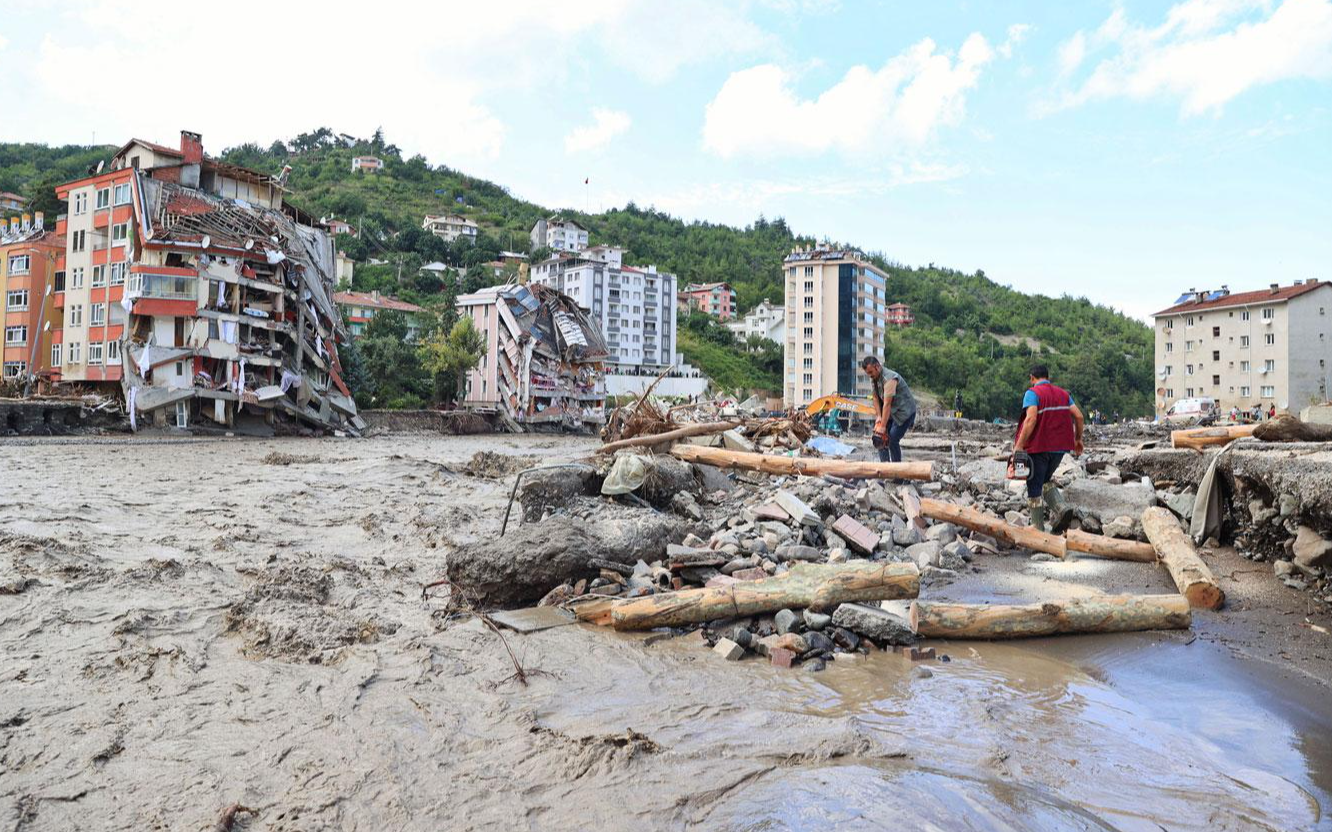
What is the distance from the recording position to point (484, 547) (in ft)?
21.8

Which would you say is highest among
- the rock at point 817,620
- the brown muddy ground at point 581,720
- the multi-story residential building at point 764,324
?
the multi-story residential building at point 764,324

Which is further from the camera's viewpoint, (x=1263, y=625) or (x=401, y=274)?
(x=401, y=274)

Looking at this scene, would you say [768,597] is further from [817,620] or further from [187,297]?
[187,297]

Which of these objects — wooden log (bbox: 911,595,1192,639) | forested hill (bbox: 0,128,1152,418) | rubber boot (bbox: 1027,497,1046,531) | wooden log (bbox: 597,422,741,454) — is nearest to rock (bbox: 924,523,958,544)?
rubber boot (bbox: 1027,497,1046,531)

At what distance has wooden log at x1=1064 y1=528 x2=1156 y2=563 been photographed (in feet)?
25.0

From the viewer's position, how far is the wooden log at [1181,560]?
6.09 meters

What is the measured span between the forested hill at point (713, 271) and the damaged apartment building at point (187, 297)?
26.6 m

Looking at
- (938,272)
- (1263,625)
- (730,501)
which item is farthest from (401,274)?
(938,272)

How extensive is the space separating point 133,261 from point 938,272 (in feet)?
474

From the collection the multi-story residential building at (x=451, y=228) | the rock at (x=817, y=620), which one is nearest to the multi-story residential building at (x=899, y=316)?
the multi-story residential building at (x=451, y=228)

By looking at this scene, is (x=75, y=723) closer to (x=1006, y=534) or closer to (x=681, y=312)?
(x=1006, y=534)

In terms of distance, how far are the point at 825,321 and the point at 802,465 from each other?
7032 cm

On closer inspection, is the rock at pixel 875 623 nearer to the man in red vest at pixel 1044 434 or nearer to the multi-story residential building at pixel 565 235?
the man in red vest at pixel 1044 434

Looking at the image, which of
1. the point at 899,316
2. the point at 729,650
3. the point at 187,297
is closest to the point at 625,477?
the point at 729,650
